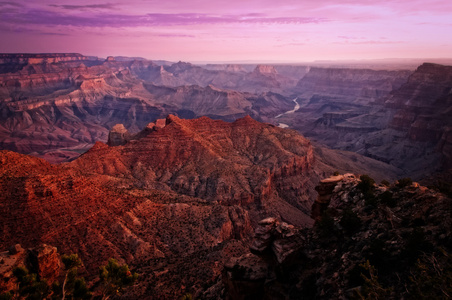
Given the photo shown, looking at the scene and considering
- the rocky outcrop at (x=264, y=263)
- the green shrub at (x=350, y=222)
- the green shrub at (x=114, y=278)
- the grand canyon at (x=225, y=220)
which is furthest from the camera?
the green shrub at (x=350, y=222)

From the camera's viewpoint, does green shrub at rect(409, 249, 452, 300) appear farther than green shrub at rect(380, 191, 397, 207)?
No

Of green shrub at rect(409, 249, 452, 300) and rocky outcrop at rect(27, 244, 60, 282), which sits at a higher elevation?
green shrub at rect(409, 249, 452, 300)

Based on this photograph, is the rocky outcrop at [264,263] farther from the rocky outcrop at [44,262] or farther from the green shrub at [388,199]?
the rocky outcrop at [44,262]

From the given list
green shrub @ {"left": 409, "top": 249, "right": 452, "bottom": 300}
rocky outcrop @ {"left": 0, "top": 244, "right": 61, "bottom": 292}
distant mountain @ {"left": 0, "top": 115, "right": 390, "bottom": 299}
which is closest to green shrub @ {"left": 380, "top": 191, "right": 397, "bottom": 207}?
green shrub @ {"left": 409, "top": 249, "right": 452, "bottom": 300}

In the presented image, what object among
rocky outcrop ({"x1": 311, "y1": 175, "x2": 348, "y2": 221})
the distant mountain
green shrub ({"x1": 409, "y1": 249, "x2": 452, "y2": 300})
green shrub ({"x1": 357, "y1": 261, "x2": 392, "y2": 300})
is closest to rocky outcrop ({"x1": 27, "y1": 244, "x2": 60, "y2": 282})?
the distant mountain

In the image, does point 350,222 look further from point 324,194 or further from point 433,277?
point 433,277

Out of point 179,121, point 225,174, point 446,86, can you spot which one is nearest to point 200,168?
point 225,174

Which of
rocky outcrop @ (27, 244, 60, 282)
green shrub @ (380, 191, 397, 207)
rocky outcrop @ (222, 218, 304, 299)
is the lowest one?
rocky outcrop @ (27, 244, 60, 282)

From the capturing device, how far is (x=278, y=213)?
7888 centimetres

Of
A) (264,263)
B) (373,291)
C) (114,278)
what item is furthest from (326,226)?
(114,278)

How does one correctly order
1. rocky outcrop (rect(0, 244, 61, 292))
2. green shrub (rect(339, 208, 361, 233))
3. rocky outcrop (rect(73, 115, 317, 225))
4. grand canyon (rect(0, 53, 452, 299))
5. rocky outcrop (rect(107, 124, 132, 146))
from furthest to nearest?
rocky outcrop (rect(107, 124, 132, 146)) → rocky outcrop (rect(73, 115, 317, 225)) → rocky outcrop (rect(0, 244, 61, 292)) → green shrub (rect(339, 208, 361, 233)) → grand canyon (rect(0, 53, 452, 299))

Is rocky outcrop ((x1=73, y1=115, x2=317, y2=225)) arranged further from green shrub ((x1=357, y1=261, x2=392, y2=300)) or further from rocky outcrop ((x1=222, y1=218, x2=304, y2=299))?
green shrub ((x1=357, y1=261, x2=392, y2=300))

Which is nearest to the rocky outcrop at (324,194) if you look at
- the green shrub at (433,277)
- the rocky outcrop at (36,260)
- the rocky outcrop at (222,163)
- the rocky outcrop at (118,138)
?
the green shrub at (433,277)

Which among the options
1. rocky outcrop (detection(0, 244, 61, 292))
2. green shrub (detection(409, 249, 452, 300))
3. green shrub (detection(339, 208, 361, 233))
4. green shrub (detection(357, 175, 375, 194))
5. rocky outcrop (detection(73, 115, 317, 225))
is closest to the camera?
green shrub (detection(409, 249, 452, 300))
